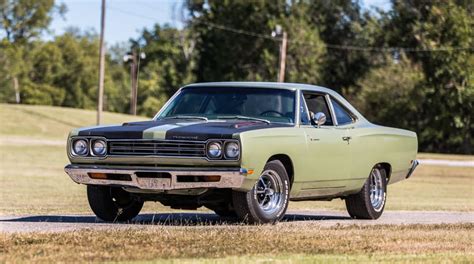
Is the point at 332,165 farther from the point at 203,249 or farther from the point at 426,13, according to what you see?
the point at 426,13

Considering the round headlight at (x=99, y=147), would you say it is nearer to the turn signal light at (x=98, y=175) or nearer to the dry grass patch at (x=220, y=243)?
the turn signal light at (x=98, y=175)

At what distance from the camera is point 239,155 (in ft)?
34.4

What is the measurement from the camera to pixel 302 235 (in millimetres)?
9648

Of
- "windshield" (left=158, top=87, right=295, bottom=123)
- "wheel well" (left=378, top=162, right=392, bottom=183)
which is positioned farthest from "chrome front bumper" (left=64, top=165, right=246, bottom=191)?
"wheel well" (left=378, top=162, right=392, bottom=183)

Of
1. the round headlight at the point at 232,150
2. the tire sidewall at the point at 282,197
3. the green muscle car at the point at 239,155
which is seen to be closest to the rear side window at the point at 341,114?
the green muscle car at the point at 239,155

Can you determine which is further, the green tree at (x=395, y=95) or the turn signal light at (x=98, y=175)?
the green tree at (x=395, y=95)

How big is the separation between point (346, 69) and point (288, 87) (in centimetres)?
7302

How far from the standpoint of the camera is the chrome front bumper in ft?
34.3

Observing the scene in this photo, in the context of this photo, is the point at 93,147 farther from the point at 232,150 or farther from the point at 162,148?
the point at 232,150

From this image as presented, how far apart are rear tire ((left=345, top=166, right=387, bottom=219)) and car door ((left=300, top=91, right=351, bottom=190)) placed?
62 centimetres

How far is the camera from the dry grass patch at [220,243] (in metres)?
8.00

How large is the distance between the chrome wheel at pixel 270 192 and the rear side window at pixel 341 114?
1.84 metres

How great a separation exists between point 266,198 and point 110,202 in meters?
1.81

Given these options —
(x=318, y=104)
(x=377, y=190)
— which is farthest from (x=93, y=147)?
(x=377, y=190)
